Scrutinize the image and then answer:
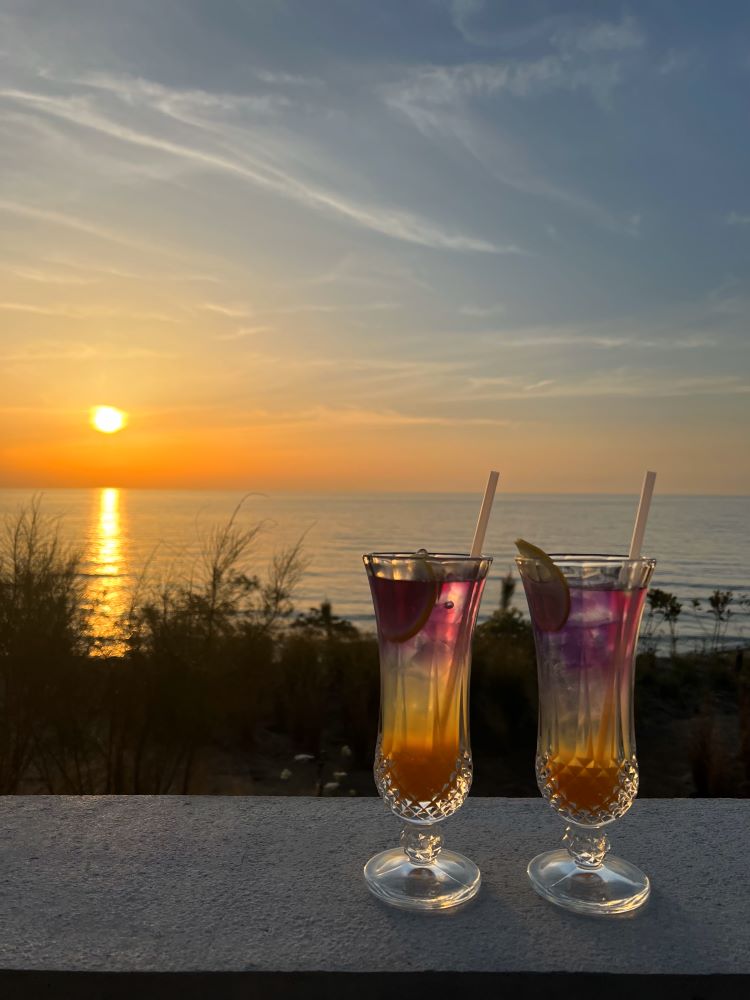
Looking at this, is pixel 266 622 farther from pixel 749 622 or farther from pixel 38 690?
pixel 749 622

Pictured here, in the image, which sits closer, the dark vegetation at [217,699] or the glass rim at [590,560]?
the glass rim at [590,560]

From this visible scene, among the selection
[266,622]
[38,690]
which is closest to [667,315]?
[266,622]

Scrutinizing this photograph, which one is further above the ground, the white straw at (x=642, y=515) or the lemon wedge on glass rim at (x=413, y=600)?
the white straw at (x=642, y=515)

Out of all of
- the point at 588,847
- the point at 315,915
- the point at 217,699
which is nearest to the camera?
the point at 315,915

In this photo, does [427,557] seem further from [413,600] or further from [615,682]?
[615,682]

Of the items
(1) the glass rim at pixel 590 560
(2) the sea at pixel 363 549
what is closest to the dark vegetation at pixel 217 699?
(2) the sea at pixel 363 549

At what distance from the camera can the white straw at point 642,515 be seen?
1.44 metres

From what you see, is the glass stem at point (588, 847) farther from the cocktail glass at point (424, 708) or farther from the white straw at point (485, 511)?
the white straw at point (485, 511)

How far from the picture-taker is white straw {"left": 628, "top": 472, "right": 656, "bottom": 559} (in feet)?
4.71

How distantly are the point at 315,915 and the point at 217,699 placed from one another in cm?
370

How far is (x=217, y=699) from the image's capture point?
4.89 m

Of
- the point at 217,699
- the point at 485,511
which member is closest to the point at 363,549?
the point at 217,699

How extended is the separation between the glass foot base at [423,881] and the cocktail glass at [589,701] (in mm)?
131

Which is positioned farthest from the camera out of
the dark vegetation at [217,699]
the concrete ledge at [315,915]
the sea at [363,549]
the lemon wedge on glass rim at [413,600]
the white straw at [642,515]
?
the sea at [363,549]
